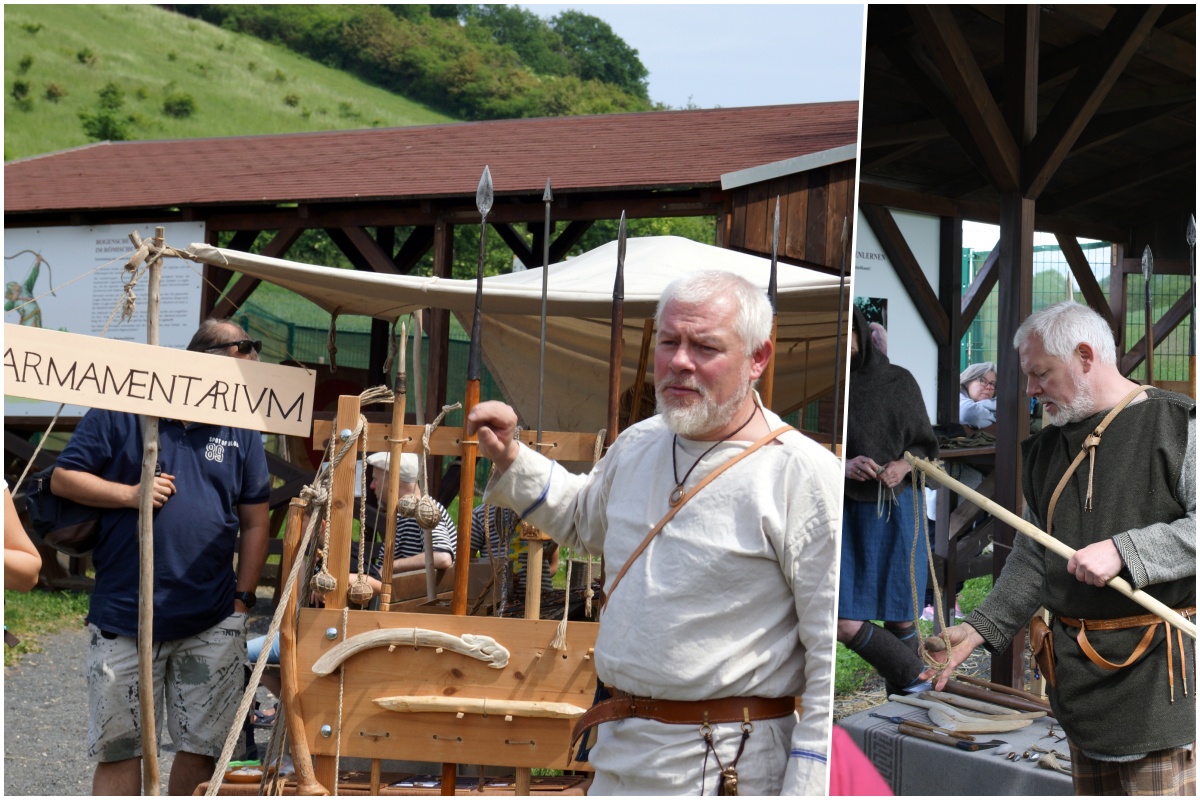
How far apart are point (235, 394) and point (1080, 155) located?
81.6 inches

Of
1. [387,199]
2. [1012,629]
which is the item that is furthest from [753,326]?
[387,199]

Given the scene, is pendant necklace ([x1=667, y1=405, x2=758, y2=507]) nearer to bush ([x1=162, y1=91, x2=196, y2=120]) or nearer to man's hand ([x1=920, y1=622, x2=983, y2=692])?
man's hand ([x1=920, y1=622, x2=983, y2=692])

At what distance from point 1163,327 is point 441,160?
7.00 meters

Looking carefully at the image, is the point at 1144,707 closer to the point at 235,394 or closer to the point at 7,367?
the point at 235,394

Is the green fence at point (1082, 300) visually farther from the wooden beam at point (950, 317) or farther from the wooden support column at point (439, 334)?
the wooden support column at point (439, 334)

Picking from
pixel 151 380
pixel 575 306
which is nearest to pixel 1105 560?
pixel 151 380

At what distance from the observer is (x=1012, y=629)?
2.30 metres

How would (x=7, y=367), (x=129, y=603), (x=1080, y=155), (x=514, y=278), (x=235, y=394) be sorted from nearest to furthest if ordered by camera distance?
(x=1080, y=155) → (x=7, y=367) → (x=235, y=394) → (x=129, y=603) → (x=514, y=278)

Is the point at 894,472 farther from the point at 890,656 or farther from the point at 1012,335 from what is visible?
the point at 890,656

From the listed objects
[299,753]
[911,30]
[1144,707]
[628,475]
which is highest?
[911,30]

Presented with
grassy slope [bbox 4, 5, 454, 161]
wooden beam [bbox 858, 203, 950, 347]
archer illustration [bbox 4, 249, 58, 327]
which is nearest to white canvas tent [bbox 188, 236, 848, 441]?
wooden beam [bbox 858, 203, 950, 347]

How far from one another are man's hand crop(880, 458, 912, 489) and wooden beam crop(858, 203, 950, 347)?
16.7 inches

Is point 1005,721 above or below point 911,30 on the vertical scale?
below

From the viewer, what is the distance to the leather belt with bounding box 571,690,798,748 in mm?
1987
